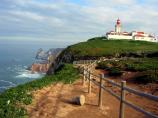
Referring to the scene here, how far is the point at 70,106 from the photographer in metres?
16.2

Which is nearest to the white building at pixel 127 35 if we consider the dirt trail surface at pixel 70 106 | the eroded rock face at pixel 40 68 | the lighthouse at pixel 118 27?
the lighthouse at pixel 118 27

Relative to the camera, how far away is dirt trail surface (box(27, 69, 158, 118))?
14539 mm

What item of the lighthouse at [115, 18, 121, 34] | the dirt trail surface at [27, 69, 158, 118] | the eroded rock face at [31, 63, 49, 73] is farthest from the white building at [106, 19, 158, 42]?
the dirt trail surface at [27, 69, 158, 118]

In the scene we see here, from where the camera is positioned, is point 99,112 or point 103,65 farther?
point 103,65

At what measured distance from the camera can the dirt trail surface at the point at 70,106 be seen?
47.7 ft

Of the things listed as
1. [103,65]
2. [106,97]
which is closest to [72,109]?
[106,97]

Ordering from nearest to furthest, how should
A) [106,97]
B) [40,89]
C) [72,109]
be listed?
[72,109], [106,97], [40,89]

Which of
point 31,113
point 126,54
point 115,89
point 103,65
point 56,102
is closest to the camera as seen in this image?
point 31,113

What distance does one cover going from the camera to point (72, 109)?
51.0ft

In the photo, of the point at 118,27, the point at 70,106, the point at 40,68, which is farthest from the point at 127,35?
the point at 70,106

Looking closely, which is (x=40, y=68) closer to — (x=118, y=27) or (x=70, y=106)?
(x=118, y=27)

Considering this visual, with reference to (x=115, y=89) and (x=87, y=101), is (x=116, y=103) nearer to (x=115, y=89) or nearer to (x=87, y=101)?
(x=87, y=101)

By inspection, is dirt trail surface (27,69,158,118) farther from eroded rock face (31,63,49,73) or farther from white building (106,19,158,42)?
white building (106,19,158,42)

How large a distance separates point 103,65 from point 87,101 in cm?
2804
